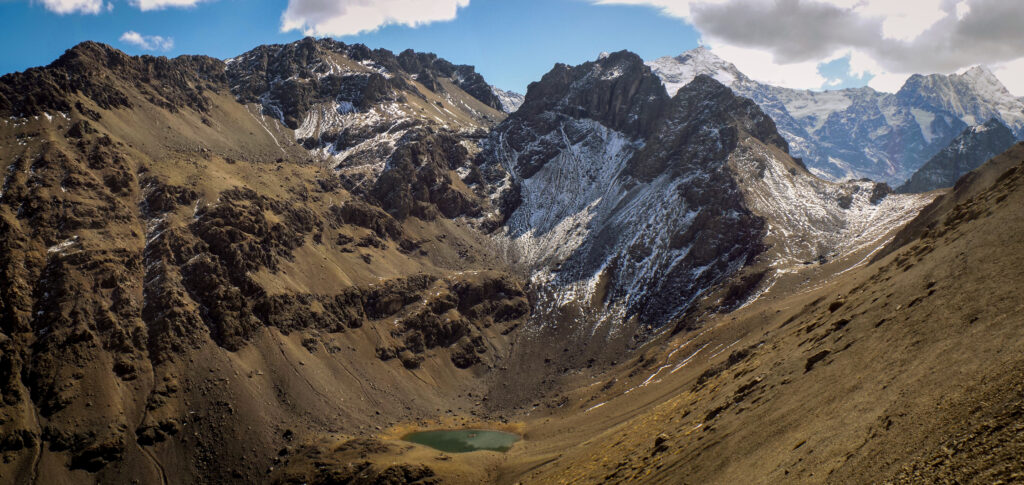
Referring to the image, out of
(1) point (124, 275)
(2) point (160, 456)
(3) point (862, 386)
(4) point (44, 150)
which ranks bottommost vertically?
(3) point (862, 386)

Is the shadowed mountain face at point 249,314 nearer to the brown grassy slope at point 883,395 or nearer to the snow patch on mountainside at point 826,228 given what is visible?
the snow patch on mountainside at point 826,228

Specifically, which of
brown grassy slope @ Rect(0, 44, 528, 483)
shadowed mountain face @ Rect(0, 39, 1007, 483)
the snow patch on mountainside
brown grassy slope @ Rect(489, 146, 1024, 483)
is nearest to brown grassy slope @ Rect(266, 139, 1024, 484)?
brown grassy slope @ Rect(489, 146, 1024, 483)

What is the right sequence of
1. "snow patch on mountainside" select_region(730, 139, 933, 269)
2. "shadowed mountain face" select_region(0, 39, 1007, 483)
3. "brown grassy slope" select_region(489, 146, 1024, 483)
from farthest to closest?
"snow patch on mountainside" select_region(730, 139, 933, 269) < "shadowed mountain face" select_region(0, 39, 1007, 483) < "brown grassy slope" select_region(489, 146, 1024, 483)

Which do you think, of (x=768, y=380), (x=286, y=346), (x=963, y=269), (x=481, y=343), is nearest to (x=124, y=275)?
(x=286, y=346)

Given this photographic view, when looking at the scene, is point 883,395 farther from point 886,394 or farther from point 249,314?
point 249,314

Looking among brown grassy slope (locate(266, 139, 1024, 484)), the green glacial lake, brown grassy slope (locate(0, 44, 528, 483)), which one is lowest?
the green glacial lake

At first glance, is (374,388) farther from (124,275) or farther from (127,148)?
(127,148)

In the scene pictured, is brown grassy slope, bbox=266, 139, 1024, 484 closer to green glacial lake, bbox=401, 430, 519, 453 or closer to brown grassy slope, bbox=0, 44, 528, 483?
green glacial lake, bbox=401, 430, 519, 453

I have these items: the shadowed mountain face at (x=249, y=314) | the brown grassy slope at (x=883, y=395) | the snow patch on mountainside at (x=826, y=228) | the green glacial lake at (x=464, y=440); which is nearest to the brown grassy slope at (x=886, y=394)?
the brown grassy slope at (x=883, y=395)
